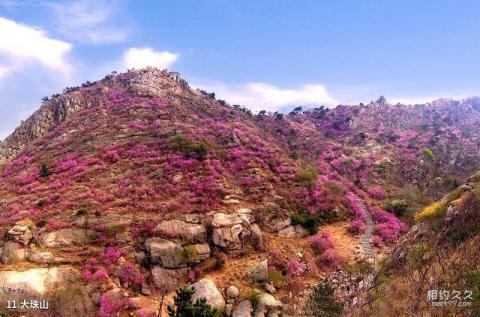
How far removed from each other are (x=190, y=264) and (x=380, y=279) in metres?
15.9

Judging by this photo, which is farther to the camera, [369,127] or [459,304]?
[369,127]

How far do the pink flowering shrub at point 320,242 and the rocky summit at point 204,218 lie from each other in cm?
13

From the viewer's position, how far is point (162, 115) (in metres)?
71.9

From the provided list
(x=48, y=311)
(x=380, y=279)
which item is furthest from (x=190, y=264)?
(x=380, y=279)

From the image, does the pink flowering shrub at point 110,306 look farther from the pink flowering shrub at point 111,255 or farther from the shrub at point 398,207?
the shrub at point 398,207

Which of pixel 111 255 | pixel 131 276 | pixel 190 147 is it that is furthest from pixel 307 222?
pixel 111 255

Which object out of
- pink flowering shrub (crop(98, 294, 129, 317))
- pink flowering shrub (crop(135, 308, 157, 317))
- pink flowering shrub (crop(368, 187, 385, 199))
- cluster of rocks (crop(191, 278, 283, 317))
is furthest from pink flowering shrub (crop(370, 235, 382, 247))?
pink flowering shrub (crop(98, 294, 129, 317))

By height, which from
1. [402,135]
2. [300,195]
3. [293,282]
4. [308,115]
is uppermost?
[308,115]

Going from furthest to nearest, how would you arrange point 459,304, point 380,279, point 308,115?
point 308,115 < point 380,279 < point 459,304

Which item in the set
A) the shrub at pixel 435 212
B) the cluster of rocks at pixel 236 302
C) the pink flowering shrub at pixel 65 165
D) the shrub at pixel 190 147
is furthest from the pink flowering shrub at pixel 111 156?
the shrub at pixel 435 212

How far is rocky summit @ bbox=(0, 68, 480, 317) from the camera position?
31.5 m

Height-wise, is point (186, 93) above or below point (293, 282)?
above

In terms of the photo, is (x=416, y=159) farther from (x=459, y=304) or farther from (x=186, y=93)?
(x=459, y=304)

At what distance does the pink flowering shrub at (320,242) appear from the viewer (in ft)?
134
